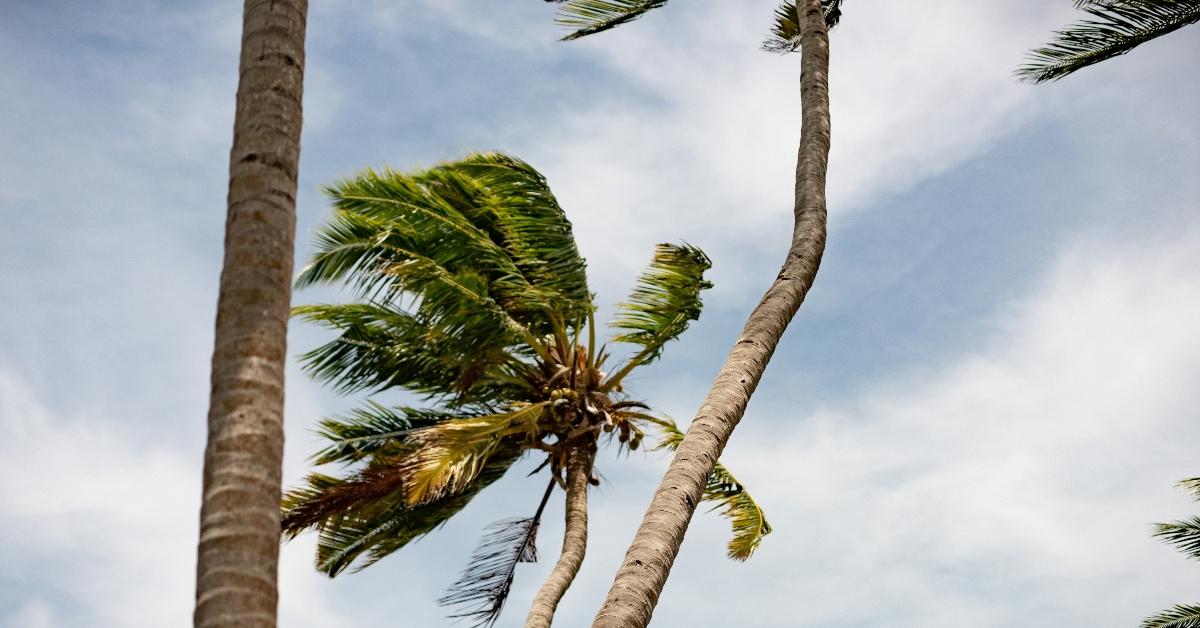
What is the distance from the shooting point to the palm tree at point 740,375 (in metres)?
6.09

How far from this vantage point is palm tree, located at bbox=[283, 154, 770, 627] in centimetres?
1177

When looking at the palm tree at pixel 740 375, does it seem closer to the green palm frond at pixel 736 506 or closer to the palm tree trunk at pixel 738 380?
the palm tree trunk at pixel 738 380

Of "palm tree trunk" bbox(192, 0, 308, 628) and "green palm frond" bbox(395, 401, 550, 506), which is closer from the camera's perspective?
"palm tree trunk" bbox(192, 0, 308, 628)

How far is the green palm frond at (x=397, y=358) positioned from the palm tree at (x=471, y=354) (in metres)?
0.02

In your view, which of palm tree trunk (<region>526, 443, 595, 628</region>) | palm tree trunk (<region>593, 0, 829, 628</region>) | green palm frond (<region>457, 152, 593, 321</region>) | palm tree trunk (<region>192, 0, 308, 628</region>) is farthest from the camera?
green palm frond (<region>457, 152, 593, 321</region>)

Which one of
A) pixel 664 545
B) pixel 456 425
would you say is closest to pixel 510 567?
pixel 456 425

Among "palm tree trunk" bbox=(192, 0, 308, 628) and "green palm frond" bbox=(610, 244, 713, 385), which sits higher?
"green palm frond" bbox=(610, 244, 713, 385)

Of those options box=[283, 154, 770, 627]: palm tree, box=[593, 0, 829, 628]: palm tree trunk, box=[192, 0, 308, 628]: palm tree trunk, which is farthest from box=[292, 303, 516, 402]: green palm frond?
box=[192, 0, 308, 628]: palm tree trunk

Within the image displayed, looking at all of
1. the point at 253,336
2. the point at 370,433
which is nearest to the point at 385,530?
the point at 370,433

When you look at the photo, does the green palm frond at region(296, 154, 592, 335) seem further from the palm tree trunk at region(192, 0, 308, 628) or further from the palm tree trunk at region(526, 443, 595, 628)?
the palm tree trunk at region(192, 0, 308, 628)

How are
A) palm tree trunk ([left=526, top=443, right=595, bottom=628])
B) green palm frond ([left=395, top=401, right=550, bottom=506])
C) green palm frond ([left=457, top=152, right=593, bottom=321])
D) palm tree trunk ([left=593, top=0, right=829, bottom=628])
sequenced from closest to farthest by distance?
palm tree trunk ([left=593, top=0, right=829, bottom=628])
green palm frond ([left=395, top=401, right=550, bottom=506])
palm tree trunk ([left=526, top=443, right=595, bottom=628])
green palm frond ([left=457, top=152, right=593, bottom=321])

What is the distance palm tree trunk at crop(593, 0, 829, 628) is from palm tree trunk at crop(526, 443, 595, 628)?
5.18m

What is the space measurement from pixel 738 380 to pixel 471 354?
536 centimetres

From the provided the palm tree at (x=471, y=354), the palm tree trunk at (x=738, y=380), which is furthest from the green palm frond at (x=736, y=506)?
the palm tree trunk at (x=738, y=380)
